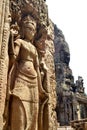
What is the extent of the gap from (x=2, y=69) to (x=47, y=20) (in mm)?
2446

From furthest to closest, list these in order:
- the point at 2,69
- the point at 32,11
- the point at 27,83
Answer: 1. the point at 32,11
2. the point at 27,83
3. the point at 2,69

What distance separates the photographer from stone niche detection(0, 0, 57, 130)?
4.57 metres

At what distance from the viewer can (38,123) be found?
511cm

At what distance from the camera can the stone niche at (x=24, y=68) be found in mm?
4574

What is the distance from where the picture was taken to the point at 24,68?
16.6 ft

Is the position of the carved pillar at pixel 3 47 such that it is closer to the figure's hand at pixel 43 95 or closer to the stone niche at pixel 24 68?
the stone niche at pixel 24 68

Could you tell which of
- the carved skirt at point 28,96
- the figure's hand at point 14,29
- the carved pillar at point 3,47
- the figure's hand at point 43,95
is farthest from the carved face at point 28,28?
the figure's hand at point 43,95

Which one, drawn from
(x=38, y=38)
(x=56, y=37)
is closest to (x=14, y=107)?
(x=38, y=38)

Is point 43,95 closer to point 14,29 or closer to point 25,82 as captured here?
point 25,82

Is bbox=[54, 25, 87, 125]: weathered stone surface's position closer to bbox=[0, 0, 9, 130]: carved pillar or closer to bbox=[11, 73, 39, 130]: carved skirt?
bbox=[11, 73, 39, 130]: carved skirt

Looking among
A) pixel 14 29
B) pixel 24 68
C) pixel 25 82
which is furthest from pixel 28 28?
pixel 25 82

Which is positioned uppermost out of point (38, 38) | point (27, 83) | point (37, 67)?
point (38, 38)

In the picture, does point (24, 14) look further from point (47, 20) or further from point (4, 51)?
point (4, 51)

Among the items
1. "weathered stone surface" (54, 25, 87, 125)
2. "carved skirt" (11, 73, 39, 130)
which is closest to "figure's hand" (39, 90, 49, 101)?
"carved skirt" (11, 73, 39, 130)
